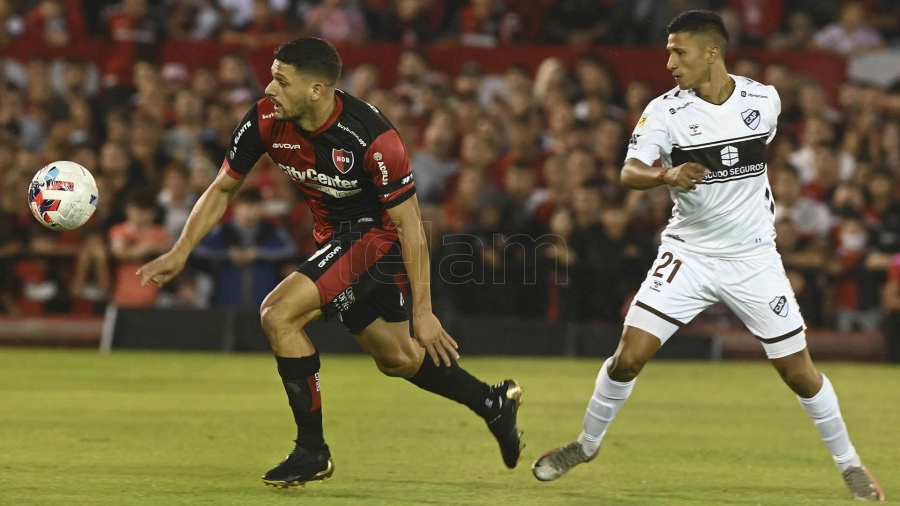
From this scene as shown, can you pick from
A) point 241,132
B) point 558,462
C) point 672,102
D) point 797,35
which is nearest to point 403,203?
point 241,132

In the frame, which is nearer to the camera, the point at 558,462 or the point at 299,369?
the point at 299,369

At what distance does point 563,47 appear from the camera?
16750 mm

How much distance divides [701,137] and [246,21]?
36.1 feet

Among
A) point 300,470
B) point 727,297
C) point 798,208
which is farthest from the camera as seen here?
point 798,208

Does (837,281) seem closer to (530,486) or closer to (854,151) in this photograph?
(854,151)

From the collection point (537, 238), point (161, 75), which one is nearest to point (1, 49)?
point (161, 75)

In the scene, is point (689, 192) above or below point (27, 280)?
above

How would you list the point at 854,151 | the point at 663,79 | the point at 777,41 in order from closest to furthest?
the point at 854,151 → the point at 663,79 → the point at 777,41

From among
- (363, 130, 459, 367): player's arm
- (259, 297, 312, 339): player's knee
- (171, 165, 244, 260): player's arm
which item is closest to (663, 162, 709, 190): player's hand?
(363, 130, 459, 367): player's arm

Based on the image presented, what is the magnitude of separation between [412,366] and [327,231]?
2.84 feet

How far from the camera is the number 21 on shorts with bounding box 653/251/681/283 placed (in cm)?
693

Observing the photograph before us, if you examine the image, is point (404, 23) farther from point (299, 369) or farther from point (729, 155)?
point (299, 369)

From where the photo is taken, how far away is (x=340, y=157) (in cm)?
680

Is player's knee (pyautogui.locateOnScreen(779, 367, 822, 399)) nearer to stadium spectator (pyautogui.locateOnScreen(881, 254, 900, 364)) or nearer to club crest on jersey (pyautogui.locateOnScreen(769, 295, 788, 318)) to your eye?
club crest on jersey (pyautogui.locateOnScreen(769, 295, 788, 318))
